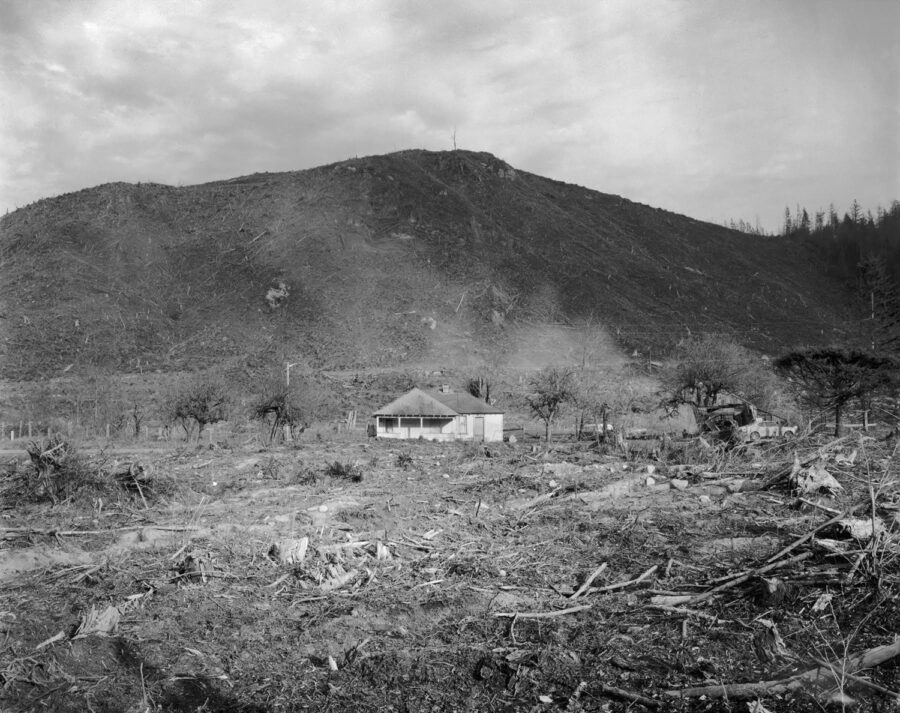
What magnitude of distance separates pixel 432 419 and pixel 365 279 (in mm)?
42911

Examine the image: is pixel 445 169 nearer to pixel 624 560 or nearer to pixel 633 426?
pixel 633 426

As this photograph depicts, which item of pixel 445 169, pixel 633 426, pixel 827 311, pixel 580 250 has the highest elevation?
pixel 445 169

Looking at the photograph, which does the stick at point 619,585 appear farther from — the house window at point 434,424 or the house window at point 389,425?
the house window at point 389,425

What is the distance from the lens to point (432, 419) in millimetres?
40312

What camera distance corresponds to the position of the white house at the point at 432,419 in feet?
130

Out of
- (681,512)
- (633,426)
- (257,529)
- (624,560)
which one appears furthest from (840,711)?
(633,426)

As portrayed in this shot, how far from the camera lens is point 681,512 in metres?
10.7

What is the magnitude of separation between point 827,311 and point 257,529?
98.3m

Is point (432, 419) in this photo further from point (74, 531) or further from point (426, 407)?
point (74, 531)

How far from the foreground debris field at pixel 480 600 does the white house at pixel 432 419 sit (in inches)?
1040

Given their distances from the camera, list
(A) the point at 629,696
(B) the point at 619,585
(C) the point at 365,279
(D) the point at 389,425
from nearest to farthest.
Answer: (A) the point at 629,696, (B) the point at 619,585, (D) the point at 389,425, (C) the point at 365,279

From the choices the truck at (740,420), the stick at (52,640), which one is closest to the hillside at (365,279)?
the truck at (740,420)

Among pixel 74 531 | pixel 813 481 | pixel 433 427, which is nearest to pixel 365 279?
pixel 433 427

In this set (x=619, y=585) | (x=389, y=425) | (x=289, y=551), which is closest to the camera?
(x=619, y=585)
